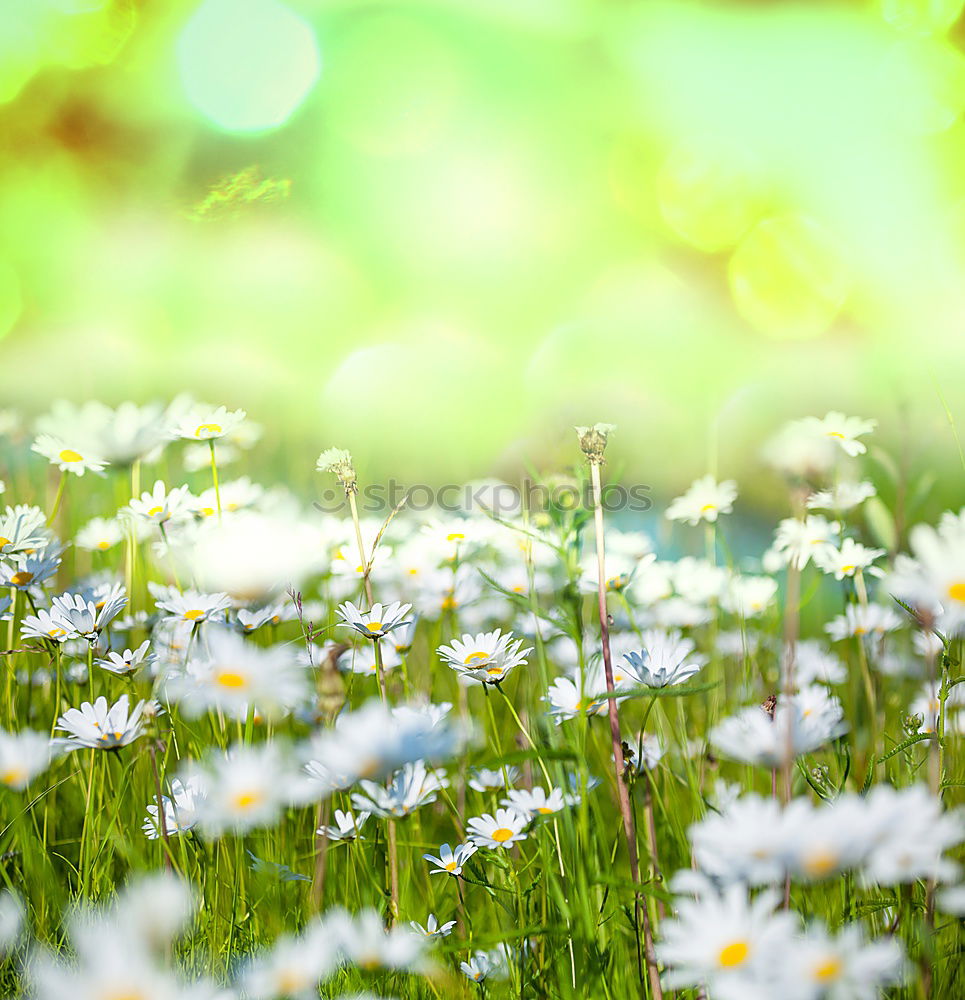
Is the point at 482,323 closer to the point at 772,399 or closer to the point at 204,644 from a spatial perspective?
the point at 772,399

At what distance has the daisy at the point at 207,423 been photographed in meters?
0.77

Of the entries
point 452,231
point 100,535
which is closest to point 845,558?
point 100,535

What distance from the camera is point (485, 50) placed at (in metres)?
3.24

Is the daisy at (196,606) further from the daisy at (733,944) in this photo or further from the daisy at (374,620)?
the daisy at (733,944)

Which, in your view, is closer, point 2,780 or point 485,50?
point 2,780

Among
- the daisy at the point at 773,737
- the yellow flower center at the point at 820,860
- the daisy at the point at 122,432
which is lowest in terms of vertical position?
the yellow flower center at the point at 820,860

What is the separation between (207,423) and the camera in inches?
30.6

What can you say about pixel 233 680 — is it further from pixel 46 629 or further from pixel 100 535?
pixel 100 535

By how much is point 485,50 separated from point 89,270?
1.77m

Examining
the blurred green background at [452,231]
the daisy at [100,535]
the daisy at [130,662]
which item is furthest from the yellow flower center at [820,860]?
the blurred green background at [452,231]

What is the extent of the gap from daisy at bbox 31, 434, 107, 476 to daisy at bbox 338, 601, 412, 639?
260 millimetres

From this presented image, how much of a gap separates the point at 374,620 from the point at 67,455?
0.45 m

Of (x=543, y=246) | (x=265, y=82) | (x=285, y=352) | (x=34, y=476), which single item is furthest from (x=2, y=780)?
(x=543, y=246)

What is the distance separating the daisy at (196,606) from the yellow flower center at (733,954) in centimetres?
44
